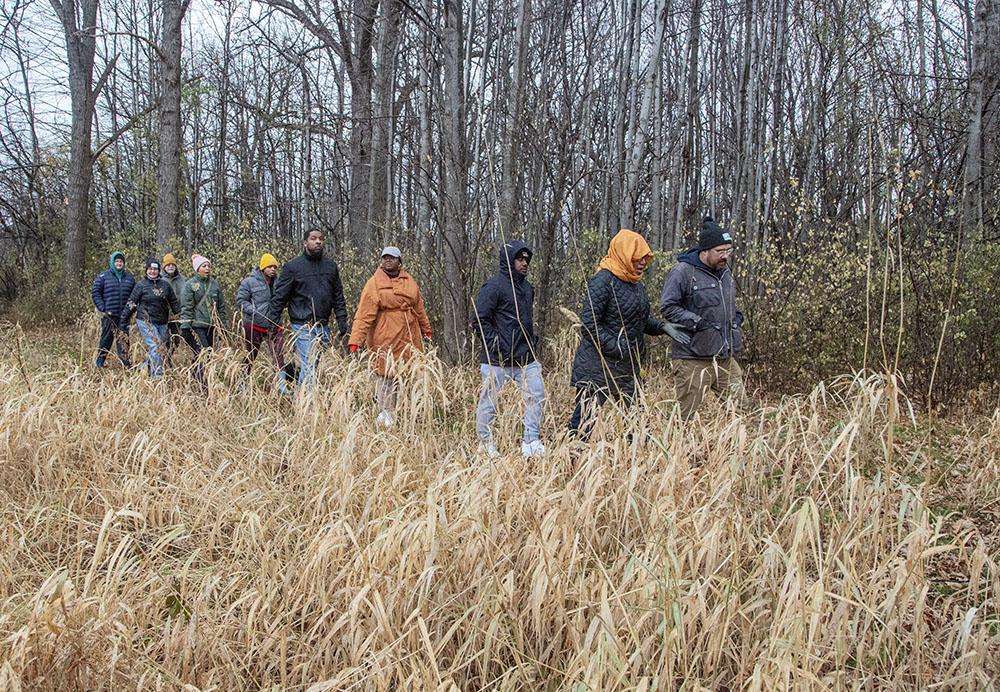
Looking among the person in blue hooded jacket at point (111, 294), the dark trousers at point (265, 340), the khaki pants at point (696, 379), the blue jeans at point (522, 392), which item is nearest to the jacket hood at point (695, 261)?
the khaki pants at point (696, 379)

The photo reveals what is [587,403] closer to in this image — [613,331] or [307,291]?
[613,331]

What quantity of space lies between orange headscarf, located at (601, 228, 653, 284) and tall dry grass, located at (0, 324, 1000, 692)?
1025 mm

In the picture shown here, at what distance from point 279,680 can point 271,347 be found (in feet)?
12.8

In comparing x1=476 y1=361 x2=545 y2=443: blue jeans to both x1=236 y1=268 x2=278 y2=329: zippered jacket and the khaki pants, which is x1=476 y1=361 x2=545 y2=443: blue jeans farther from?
x1=236 y1=268 x2=278 y2=329: zippered jacket

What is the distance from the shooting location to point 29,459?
381cm

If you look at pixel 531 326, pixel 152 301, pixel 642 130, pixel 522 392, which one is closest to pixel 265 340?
pixel 152 301

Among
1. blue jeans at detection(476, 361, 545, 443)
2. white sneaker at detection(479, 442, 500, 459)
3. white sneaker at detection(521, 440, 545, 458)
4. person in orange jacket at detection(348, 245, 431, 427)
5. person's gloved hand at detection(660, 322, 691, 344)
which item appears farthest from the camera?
person in orange jacket at detection(348, 245, 431, 427)

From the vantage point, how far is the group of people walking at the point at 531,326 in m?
4.04

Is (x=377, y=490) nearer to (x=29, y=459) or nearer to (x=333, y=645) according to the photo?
(x=333, y=645)

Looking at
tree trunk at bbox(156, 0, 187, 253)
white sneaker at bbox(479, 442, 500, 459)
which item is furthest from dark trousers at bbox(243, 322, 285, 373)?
tree trunk at bbox(156, 0, 187, 253)

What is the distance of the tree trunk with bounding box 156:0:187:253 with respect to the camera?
1038 cm

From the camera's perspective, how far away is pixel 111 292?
7.83 metres

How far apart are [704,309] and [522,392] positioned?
Result: 4.10 feet

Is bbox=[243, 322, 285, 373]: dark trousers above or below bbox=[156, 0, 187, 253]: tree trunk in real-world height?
below
